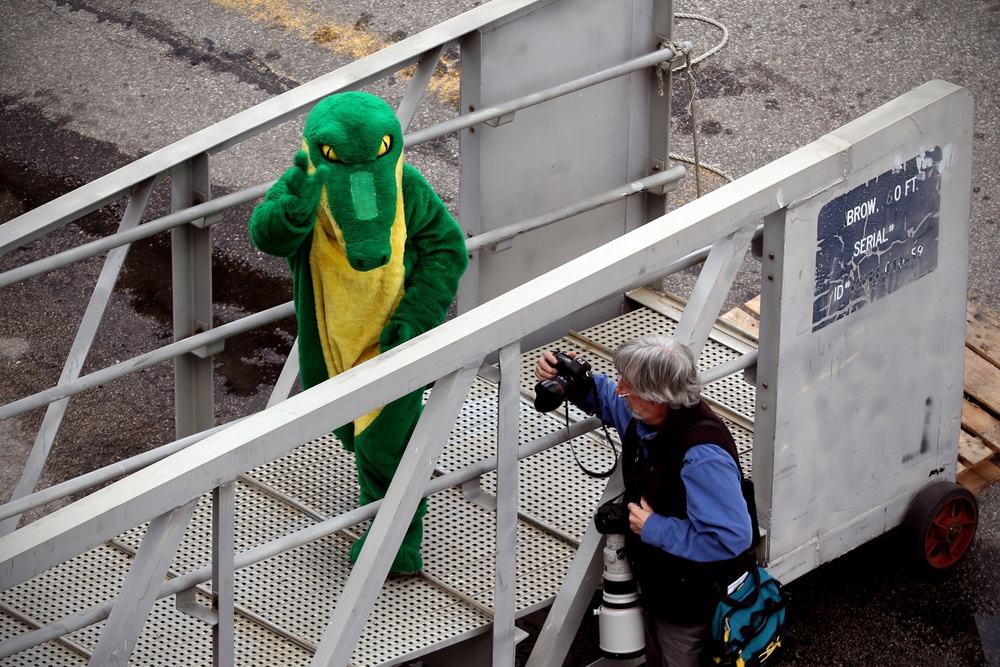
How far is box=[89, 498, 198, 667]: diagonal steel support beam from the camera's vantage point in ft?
10.1

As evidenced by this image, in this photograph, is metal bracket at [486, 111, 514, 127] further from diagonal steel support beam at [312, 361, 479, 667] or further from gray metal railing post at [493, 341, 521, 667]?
diagonal steel support beam at [312, 361, 479, 667]

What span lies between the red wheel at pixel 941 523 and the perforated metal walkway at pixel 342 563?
0.60m

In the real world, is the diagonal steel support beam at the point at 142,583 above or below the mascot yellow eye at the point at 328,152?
below

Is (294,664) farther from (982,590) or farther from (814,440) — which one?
(982,590)

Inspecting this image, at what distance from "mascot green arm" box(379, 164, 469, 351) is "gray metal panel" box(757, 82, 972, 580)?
879 millimetres

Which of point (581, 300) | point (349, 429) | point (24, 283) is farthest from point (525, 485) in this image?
point (24, 283)

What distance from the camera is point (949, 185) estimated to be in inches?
173

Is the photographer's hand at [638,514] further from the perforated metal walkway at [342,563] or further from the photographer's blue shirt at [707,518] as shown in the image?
the perforated metal walkway at [342,563]

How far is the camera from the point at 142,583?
122 inches

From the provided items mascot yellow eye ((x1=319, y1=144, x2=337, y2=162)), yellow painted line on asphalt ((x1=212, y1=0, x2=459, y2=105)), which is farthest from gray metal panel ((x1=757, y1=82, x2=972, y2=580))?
yellow painted line on asphalt ((x1=212, y1=0, x2=459, y2=105))

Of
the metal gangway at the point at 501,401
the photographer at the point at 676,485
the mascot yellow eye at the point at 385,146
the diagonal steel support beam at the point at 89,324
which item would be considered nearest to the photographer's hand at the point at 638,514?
the photographer at the point at 676,485

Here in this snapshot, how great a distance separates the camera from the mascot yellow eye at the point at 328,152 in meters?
3.89

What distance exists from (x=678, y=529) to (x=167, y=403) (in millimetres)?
3473

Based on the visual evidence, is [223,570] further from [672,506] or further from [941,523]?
[941,523]
